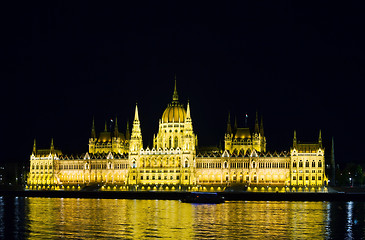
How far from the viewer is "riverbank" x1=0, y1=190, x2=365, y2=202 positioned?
126m

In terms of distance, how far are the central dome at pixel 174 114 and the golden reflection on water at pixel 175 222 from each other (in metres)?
70.2

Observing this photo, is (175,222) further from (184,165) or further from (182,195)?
(184,165)

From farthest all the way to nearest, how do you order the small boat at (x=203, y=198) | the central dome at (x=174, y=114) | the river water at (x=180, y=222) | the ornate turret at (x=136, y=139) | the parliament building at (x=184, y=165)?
the central dome at (x=174, y=114) → the ornate turret at (x=136, y=139) → the parliament building at (x=184, y=165) → the small boat at (x=203, y=198) → the river water at (x=180, y=222)

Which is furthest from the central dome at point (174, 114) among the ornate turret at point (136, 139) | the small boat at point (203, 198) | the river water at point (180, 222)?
the river water at point (180, 222)

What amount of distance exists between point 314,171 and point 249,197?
103 feet

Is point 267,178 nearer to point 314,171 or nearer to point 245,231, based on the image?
point 314,171

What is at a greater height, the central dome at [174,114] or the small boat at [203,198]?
the central dome at [174,114]

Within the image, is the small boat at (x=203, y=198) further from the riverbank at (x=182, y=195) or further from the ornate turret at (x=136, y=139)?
the ornate turret at (x=136, y=139)

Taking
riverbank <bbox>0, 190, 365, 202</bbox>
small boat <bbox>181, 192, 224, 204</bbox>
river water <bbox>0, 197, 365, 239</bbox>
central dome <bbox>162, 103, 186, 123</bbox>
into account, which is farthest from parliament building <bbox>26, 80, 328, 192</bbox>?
river water <bbox>0, 197, 365, 239</bbox>

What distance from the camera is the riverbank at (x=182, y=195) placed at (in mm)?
125644

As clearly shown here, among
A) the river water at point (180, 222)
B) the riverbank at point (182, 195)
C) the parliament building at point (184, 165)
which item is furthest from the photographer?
the parliament building at point (184, 165)

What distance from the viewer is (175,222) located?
7931cm

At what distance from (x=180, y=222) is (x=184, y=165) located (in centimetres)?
8245

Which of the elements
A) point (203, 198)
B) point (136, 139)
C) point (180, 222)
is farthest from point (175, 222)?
point (136, 139)
